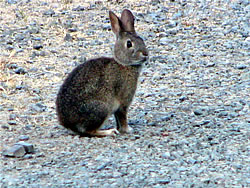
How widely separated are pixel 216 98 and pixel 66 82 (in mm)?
2421

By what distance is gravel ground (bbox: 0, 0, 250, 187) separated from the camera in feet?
18.8

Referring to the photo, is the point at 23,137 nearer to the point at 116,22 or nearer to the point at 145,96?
the point at 116,22

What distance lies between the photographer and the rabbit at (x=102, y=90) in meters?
6.83

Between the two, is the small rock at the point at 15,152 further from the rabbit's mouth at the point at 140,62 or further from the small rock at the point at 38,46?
the small rock at the point at 38,46

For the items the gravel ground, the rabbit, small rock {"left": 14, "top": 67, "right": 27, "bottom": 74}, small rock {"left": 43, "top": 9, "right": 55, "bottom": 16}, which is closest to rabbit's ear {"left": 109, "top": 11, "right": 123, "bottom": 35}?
the rabbit

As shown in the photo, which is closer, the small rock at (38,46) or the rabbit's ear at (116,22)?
the rabbit's ear at (116,22)

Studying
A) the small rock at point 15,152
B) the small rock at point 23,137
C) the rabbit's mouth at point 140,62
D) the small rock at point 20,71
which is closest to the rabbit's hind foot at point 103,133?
the small rock at point 23,137

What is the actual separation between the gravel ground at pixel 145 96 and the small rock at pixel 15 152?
0.02 meters

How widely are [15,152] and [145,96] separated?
→ 2.78m

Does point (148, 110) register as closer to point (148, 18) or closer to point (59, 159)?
point (59, 159)

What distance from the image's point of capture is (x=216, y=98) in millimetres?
8250

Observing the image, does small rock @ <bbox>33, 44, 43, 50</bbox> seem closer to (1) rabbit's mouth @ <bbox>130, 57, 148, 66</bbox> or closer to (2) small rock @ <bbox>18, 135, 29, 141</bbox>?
(1) rabbit's mouth @ <bbox>130, 57, 148, 66</bbox>

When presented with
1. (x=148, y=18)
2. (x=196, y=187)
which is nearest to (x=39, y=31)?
(x=148, y=18)

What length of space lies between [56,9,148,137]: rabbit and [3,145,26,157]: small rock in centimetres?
80
